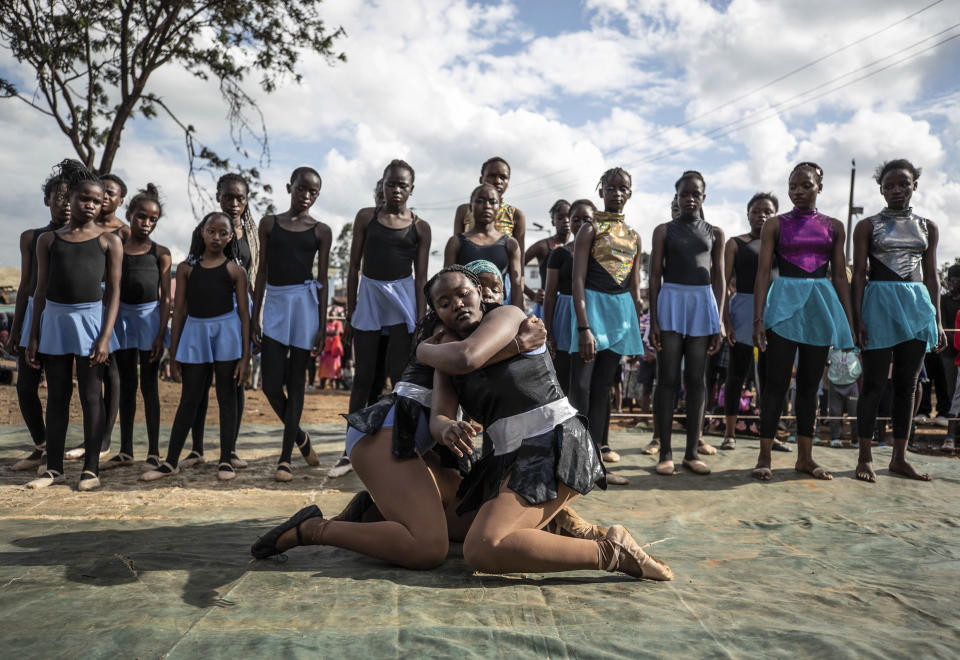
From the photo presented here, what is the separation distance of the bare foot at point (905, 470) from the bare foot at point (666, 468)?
1485 millimetres

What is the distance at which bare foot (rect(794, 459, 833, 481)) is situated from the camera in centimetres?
434

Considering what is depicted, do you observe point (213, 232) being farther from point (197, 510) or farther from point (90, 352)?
point (197, 510)

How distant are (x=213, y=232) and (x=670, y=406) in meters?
3.19

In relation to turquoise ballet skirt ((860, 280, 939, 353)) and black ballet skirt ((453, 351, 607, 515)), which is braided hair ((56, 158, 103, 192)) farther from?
turquoise ballet skirt ((860, 280, 939, 353))

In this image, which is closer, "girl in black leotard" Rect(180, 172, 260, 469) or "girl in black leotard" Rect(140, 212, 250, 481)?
"girl in black leotard" Rect(140, 212, 250, 481)

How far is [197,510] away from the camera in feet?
11.0

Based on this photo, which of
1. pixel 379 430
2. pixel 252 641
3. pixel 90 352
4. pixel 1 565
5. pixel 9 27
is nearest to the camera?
pixel 252 641

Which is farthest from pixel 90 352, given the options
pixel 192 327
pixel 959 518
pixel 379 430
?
pixel 959 518

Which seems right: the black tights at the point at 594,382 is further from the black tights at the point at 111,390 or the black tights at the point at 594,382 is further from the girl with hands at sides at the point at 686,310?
the black tights at the point at 111,390

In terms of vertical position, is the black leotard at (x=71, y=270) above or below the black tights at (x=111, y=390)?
above

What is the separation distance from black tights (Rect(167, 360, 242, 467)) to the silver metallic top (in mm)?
4239

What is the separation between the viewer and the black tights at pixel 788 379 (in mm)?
4410

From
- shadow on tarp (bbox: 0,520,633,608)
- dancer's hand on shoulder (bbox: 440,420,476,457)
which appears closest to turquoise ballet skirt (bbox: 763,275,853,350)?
shadow on tarp (bbox: 0,520,633,608)

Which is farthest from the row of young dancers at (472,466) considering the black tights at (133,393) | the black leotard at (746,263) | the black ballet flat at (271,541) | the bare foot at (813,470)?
the black leotard at (746,263)
